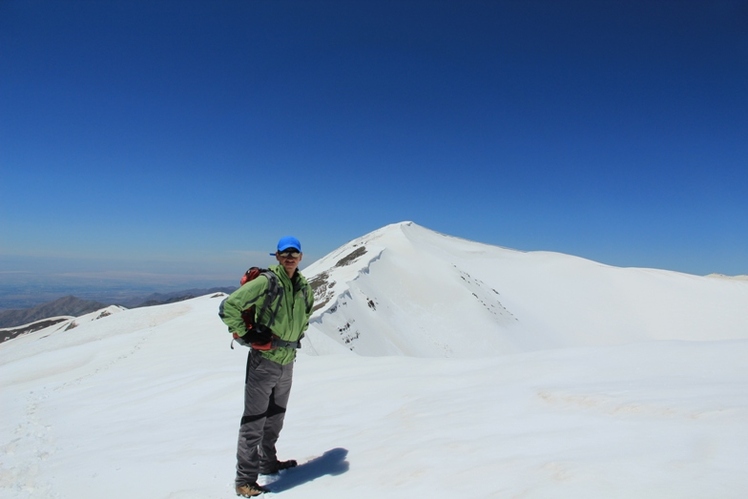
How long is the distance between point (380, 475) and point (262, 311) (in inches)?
80.0

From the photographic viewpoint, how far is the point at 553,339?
Result: 39688mm

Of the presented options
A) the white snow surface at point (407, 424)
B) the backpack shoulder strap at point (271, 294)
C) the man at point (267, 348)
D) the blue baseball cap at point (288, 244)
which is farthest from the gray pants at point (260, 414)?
the blue baseball cap at point (288, 244)

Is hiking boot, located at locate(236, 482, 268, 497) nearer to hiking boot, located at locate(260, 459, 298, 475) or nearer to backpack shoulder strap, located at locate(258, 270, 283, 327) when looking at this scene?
hiking boot, located at locate(260, 459, 298, 475)

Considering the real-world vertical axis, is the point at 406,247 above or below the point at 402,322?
above

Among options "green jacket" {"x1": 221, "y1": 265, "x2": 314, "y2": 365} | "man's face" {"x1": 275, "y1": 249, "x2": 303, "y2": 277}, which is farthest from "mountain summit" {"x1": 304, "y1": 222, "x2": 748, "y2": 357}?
"man's face" {"x1": 275, "y1": 249, "x2": 303, "y2": 277}

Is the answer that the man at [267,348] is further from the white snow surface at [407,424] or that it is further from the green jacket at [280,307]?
the white snow surface at [407,424]

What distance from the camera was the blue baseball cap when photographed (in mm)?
4728

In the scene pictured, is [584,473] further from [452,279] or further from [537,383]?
[452,279]

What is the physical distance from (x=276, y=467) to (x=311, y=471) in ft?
1.48

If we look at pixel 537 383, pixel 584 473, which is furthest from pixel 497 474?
pixel 537 383

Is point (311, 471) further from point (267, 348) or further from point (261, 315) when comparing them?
point (261, 315)

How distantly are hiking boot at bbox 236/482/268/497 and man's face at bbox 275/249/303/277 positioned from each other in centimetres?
219

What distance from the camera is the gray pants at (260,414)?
438 centimetres

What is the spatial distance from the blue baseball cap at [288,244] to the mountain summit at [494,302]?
12.6 m
